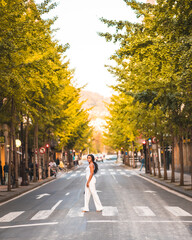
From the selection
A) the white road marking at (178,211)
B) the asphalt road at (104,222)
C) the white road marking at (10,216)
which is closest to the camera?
the asphalt road at (104,222)

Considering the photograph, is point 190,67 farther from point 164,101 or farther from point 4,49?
point 4,49

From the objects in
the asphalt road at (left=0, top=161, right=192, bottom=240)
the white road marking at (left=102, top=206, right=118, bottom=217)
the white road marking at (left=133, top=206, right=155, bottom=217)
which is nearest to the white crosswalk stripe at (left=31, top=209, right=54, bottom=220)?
the asphalt road at (left=0, top=161, right=192, bottom=240)

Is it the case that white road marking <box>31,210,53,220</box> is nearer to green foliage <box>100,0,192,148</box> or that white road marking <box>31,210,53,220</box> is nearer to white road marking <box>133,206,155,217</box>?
white road marking <box>133,206,155,217</box>

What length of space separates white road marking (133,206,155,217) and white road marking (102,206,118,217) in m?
0.69

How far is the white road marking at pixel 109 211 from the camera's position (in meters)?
13.5

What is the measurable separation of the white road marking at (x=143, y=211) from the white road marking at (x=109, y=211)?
0.69 metres

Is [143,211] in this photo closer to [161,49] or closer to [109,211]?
[109,211]

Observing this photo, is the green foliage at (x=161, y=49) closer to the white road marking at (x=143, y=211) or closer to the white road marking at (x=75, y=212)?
the white road marking at (x=143, y=211)

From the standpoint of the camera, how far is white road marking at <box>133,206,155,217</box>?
1361cm

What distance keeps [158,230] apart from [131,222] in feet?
4.84

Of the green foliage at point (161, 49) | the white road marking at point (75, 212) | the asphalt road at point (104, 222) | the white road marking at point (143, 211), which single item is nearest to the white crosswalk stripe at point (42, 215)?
the asphalt road at point (104, 222)

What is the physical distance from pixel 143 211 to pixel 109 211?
109 cm

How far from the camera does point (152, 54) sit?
16.5 metres

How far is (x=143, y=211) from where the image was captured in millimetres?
14438
